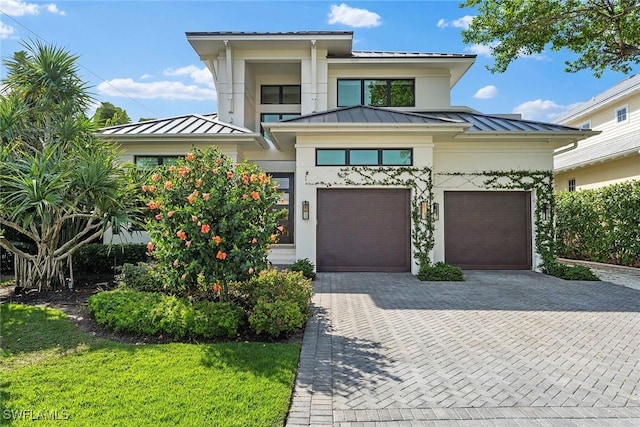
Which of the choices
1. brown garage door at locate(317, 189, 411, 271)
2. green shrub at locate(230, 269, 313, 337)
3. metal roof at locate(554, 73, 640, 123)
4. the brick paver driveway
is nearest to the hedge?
the brick paver driveway

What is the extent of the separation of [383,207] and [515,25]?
680 cm

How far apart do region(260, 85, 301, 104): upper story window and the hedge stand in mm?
11024

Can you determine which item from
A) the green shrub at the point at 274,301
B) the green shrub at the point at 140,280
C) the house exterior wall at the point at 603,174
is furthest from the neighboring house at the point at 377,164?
the house exterior wall at the point at 603,174

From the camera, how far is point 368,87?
46.8 ft

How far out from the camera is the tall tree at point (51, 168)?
6.81m

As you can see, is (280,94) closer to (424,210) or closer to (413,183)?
(413,183)

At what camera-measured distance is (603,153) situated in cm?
1532

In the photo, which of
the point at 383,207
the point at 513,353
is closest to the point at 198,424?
the point at 513,353

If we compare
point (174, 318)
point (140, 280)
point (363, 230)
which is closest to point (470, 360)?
point (174, 318)

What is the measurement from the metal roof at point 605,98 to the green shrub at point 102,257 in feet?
74.4

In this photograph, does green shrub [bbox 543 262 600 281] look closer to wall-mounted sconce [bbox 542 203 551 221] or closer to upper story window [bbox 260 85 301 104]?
wall-mounted sconce [bbox 542 203 551 221]

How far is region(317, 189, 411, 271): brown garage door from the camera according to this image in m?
10.9

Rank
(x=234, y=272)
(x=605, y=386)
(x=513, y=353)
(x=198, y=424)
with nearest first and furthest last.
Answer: (x=198, y=424) < (x=605, y=386) < (x=513, y=353) < (x=234, y=272)

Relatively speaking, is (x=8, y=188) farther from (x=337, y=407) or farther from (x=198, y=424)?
(x=337, y=407)
